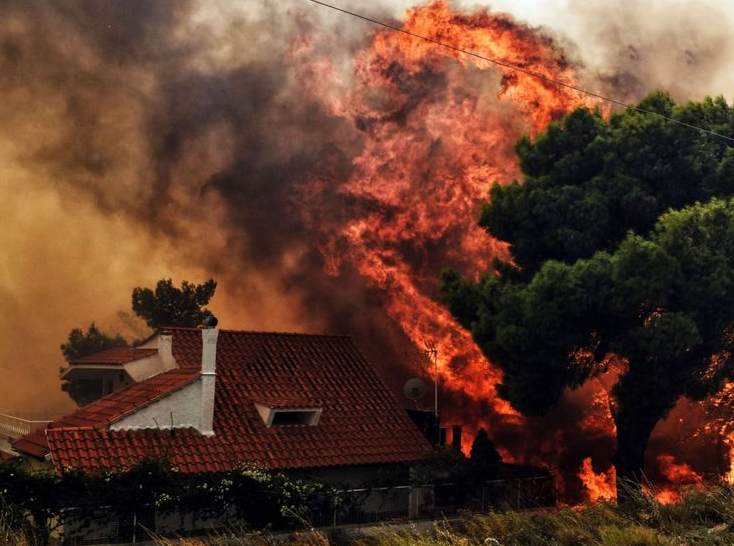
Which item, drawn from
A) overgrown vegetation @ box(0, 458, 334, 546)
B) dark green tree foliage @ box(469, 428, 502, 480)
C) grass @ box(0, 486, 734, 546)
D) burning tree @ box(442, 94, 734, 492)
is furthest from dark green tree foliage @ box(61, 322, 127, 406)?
grass @ box(0, 486, 734, 546)

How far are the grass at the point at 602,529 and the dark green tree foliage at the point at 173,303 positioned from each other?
37105 mm

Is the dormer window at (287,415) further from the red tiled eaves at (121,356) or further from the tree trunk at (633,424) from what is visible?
the tree trunk at (633,424)

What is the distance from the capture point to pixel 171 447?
27219mm

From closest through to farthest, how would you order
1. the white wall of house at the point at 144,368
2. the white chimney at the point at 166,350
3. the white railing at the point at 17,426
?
the white chimney at the point at 166,350, the white wall of house at the point at 144,368, the white railing at the point at 17,426

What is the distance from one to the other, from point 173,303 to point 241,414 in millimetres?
31069

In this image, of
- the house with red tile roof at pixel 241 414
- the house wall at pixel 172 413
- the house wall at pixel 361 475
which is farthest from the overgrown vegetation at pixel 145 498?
the house wall at pixel 172 413

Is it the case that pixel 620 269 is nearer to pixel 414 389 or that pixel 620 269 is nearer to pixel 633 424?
pixel 633 424

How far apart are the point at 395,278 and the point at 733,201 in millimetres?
24983

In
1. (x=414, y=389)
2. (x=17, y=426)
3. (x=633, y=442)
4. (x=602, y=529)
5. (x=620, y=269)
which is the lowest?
(x=602, y=529)

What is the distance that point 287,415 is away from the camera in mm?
30516

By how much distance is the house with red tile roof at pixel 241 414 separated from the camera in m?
27.0

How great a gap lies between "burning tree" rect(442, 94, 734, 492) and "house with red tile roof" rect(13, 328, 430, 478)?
5.19m

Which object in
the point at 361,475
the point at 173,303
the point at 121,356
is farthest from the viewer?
the point at 173,303

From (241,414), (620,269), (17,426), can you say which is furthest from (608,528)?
(17,426)
